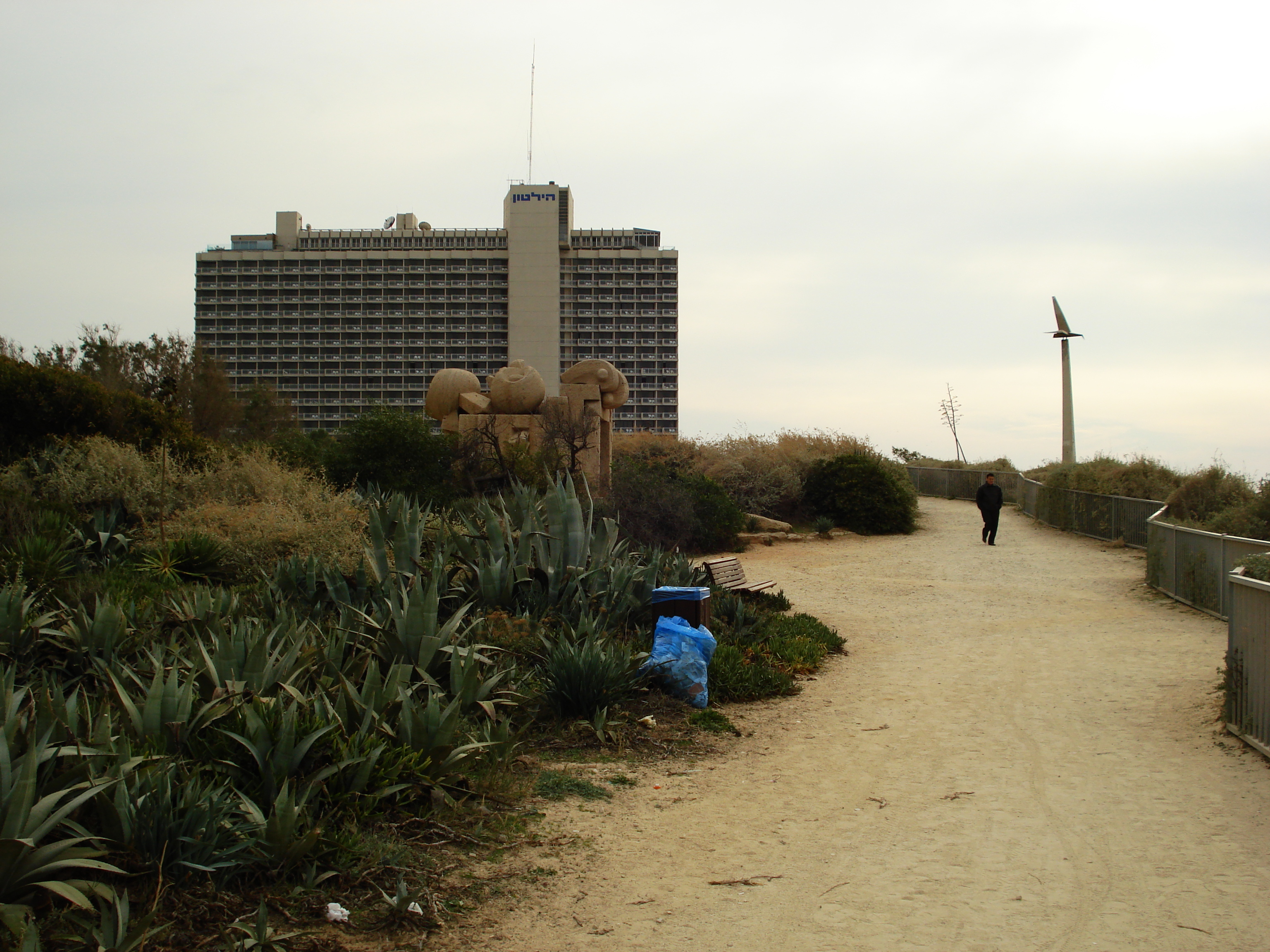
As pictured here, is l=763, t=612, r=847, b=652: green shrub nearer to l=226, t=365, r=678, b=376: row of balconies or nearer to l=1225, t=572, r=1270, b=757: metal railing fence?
l=1225, t=572, r=1270, b=757: metal railing fence

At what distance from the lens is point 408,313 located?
91500 mm

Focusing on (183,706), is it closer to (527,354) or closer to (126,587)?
(126,587)

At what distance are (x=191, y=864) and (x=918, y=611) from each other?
35.8ft

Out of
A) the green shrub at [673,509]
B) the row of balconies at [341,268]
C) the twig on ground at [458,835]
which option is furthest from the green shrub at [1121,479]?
the row of balconies at [341,268]

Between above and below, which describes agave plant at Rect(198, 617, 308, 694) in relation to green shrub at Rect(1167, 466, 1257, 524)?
below

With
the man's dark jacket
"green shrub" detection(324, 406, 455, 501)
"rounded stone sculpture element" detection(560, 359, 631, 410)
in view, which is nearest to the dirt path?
"green shrub" detection(324, 406, 455, 501)

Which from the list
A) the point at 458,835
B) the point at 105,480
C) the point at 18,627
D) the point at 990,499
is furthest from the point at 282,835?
the point at 990,499

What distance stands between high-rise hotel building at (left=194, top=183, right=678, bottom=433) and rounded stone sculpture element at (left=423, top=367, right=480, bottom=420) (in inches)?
2694

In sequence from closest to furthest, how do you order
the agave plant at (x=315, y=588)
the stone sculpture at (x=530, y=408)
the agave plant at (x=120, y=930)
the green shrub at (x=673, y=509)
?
the agave plant at (x=120, y=930), the agave plant at (x=315, y=588), the green shrub at (x=673, y=509), the stone sculpture at (x=530, y=408)

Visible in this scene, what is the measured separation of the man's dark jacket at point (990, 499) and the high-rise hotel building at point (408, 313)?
228 ft

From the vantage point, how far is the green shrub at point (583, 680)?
6.31 meters

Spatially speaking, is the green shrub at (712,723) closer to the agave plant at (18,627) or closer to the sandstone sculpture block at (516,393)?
the agave plant at (18,627)

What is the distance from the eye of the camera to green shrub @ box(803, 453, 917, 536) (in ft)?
78.0

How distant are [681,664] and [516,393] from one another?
47.7 feet
